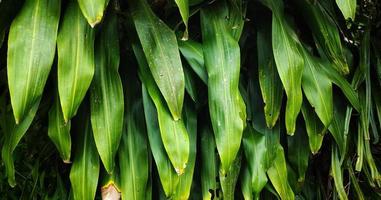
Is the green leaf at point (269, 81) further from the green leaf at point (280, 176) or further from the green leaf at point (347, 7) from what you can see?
the green leaf at point (347, 7)

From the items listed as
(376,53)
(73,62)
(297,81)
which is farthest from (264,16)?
(73,62)

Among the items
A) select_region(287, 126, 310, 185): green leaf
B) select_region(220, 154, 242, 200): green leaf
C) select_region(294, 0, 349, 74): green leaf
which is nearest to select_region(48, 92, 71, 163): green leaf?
select_region(220, 154, 242, 200): green leaf

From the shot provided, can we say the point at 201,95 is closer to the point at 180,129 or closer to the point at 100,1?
the point at 180,129

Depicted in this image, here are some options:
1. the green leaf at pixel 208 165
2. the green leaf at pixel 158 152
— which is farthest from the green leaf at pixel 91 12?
the green leaf at pixel 208 165

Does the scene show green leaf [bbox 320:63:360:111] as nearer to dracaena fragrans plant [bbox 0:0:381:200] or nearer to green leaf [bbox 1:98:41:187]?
dracaena fragrans plant [bbox 0:0:381:200]

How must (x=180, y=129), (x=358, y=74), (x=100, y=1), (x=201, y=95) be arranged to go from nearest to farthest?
(x=100, y=1), (x=180, y=129), (x=201, y=95), (x=358, y=74)

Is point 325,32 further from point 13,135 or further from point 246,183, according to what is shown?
point 13,135

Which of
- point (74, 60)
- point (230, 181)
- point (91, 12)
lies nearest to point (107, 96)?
point (74, 60)
